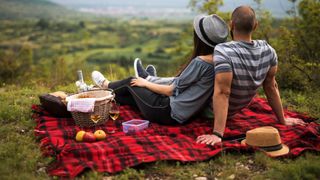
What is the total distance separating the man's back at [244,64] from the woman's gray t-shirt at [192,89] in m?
0.30

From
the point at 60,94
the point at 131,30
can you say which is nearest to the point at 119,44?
the point at 131,30

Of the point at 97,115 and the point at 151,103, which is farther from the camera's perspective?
the point at 151,103

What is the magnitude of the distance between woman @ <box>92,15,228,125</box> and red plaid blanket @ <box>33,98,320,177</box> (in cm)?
19

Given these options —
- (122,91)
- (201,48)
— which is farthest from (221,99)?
(122,91)

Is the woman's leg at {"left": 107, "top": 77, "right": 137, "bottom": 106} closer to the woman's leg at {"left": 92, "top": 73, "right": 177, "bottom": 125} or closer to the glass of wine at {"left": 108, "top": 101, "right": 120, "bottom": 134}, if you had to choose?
the woman's leg at {"left": 92, "top": 73, "right": 177, "bottom": 125}

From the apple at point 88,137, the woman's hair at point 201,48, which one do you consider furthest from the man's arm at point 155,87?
the apple at point 88,137

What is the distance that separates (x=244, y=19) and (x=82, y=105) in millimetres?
2203

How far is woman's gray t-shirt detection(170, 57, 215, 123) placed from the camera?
488 cm

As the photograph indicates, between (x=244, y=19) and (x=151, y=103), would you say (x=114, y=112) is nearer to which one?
(x=151, y=103)

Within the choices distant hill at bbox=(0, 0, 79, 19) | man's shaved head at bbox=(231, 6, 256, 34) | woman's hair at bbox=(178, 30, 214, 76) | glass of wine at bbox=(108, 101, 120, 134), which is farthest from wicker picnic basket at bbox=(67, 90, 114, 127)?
distant hill at bbox=(0, 0, 79, 19)

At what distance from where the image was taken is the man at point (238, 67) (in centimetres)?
452

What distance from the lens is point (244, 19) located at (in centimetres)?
450

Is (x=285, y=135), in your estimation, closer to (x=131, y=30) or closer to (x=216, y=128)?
(x=216, y=128)

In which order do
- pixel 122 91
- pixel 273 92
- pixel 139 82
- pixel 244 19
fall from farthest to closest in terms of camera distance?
pixel 122 91 < pixel 139 82 < pixel 273 92 < pixel 244 19
